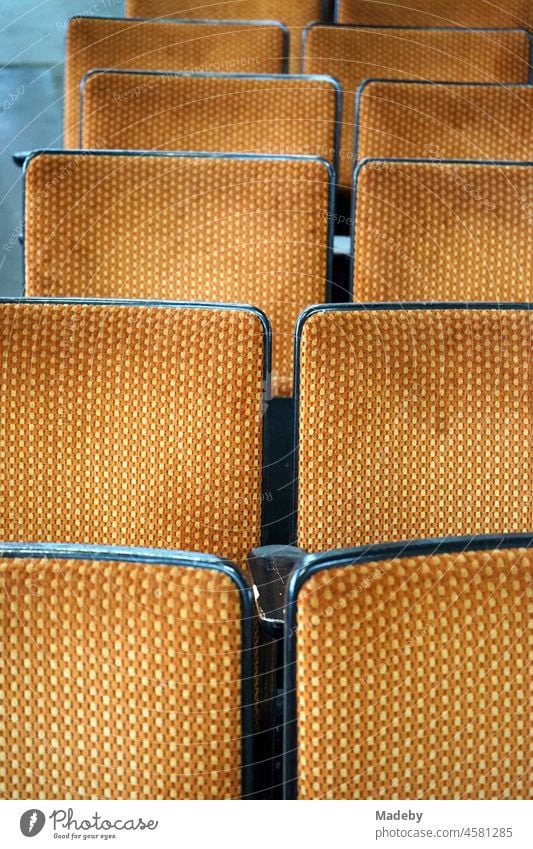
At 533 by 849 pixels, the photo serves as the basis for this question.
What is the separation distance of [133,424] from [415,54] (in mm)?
1004

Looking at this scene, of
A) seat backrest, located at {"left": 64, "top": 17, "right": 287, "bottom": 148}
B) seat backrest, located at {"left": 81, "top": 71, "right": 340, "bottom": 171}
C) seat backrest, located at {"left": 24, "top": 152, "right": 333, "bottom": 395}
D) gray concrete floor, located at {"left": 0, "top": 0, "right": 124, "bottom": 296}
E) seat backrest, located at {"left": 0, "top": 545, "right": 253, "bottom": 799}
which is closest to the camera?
seat backrest, located at {"left": 0, "top": 545, "right": 253, "bottom": 799}

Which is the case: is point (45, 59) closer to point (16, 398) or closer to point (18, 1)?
point (18, 1)

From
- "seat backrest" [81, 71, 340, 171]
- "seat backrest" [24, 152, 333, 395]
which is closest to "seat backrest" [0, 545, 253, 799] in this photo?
"seat backrest" [24, 152, 333, 395]

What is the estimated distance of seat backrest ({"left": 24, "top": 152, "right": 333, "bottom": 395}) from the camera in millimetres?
979

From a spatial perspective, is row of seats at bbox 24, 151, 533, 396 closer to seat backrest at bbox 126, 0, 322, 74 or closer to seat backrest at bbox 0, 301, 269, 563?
seat backrest at bbox 0, 301, 269, 563

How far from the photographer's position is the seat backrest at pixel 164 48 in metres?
1.41

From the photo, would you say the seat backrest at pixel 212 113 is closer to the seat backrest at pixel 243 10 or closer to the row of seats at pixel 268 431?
the row of seats at pixel 268 431

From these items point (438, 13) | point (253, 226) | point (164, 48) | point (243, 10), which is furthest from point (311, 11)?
point (253, 226)

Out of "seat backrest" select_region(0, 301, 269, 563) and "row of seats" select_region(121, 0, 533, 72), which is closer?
"seat backrest" select_region(0, 301, 269, 563)

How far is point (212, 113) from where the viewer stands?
1202mm

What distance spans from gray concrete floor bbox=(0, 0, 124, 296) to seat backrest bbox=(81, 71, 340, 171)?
1.98ft

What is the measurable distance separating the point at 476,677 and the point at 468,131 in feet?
3.25

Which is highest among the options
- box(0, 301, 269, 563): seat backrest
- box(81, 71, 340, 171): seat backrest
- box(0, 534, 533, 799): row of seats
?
box(81, 71, 340, 171): seat backrest

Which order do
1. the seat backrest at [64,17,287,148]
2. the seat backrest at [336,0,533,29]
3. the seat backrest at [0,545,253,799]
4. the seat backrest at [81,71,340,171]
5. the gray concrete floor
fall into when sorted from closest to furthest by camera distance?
the seat backrest at [0,545,253,799]
the seat backrest at [81,71,340,171]
the seat backrest at [64,17,287,148]
the seat backrest at [336,0,533,29]
the gray concrete floor
